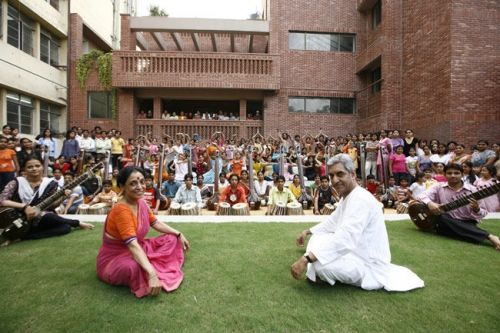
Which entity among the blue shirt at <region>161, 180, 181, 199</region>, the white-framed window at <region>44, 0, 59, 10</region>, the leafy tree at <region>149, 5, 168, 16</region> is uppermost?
the leafy tree at <region>149, 5, 168, 16</region>

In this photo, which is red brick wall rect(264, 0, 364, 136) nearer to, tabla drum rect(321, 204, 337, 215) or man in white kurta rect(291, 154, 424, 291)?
tabla drum rect(321, 204, 337, 215)

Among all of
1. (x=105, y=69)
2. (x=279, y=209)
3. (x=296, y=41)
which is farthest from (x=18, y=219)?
(x=296, y=41)

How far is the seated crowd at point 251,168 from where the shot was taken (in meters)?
8.05

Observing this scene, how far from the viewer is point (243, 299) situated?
2986 mm

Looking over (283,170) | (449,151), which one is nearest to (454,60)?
(449,151)

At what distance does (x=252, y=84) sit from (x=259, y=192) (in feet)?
28.6

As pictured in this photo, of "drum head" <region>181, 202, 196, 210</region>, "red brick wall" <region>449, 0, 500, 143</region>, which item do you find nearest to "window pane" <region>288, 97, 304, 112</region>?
"red brick wall" <region>449, 0, 500, 143</region>

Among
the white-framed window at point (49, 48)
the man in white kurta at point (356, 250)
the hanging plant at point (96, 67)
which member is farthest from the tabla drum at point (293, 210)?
the white-framed window at point (49, 48)

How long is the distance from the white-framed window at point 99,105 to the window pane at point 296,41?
1071 centimetres

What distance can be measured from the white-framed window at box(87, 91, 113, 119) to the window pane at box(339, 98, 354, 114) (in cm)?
1311

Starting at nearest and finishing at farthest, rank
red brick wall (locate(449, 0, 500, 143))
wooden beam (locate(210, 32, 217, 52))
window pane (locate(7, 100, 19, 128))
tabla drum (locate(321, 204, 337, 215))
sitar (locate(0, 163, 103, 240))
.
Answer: sitar (locate(0, 163, 103, 240)) → tabla drum (locate(321, 204, 337, 215)) → red brick wall (locate(449, 0, 500, 143)) → window pane (locate(7, 100, 19, 128)) → wooden beam (locate(210, 32, 217, 52))

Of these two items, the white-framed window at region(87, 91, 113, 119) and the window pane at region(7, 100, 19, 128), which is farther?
the white-framed window at region(87, 91, 113, 119)

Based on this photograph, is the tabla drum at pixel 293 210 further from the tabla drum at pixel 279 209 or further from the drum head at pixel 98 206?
the drum head at pixel 98 206

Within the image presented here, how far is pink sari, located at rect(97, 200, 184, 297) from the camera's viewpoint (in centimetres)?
299
